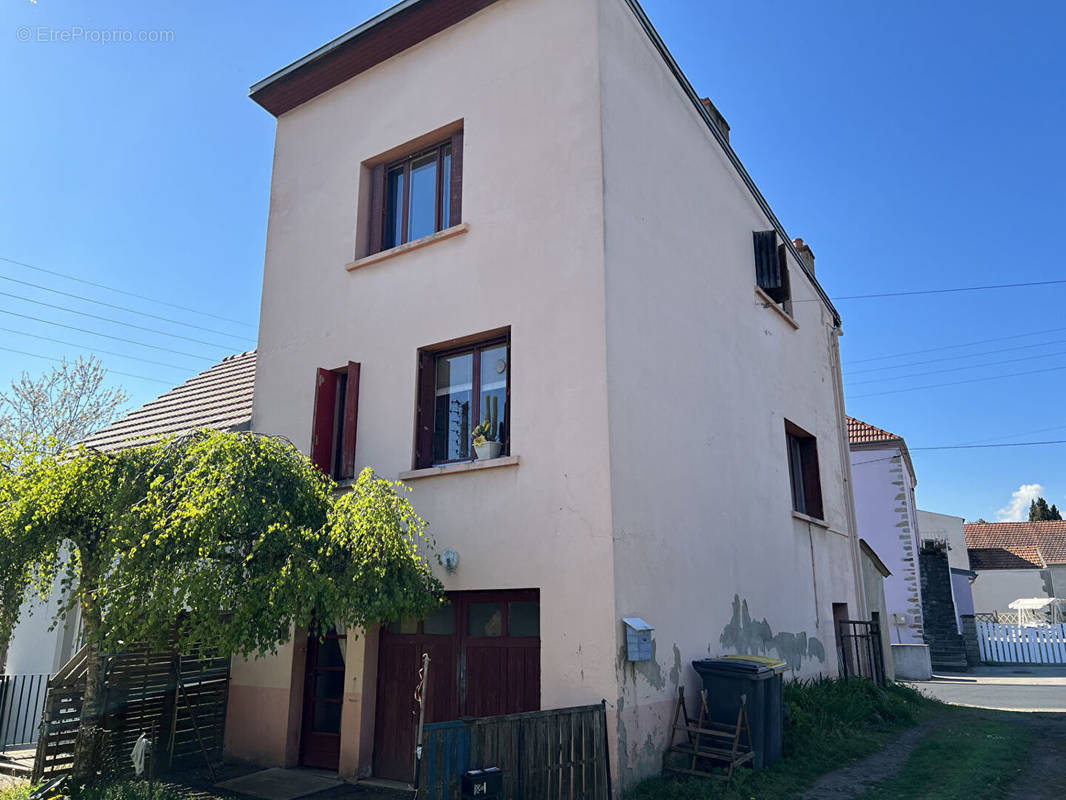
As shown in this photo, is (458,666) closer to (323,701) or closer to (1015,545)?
(323,701)

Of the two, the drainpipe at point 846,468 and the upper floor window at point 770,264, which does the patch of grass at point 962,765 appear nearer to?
the drainpipe at point 846,468

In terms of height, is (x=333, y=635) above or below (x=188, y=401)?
below

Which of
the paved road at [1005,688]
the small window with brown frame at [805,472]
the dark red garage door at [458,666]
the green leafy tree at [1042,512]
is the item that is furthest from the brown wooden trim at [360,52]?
the green leafy tree at [1042,512]

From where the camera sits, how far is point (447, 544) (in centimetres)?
875

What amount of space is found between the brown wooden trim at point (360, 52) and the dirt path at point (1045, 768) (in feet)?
37.1

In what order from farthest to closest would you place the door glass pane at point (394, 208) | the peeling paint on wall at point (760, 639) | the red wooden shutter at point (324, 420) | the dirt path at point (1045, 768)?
the door glass pane at point (394, 208) → the red wooden shutter at point (324, 420) → the peeling paint on wall at point (760, 639) → the dirt path at point (1045, 768)

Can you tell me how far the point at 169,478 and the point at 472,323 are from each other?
3.79 m

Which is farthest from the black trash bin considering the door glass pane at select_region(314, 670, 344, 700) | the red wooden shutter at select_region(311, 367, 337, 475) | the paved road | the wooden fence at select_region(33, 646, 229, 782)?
the paved road

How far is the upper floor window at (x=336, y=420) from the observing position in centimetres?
1007

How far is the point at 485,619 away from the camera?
28.0 ft

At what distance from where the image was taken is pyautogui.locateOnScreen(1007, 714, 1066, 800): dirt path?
26.0ft

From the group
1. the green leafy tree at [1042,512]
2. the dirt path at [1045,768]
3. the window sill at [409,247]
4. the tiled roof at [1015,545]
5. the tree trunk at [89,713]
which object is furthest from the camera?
the green leafy tree at [1042,512]

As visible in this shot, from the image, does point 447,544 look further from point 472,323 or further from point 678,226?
point 678,226

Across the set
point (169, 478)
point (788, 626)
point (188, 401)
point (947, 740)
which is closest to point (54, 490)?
point (169, 478)
